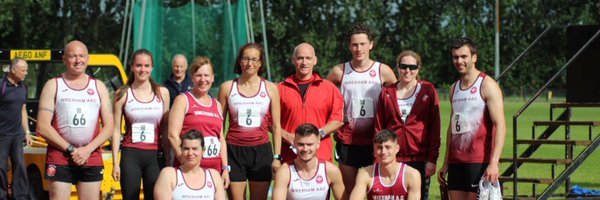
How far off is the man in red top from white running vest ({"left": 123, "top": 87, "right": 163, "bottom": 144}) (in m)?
1.06

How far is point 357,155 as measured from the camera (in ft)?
30.1

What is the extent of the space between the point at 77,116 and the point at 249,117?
4.42 feet

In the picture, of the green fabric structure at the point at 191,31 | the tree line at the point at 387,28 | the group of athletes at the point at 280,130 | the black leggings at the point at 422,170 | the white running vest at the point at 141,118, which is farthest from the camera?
the tree line at the point at 387,28

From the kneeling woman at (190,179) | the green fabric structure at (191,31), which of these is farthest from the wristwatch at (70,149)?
the green fabric structure at (191,31)

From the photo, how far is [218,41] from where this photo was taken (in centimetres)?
2819

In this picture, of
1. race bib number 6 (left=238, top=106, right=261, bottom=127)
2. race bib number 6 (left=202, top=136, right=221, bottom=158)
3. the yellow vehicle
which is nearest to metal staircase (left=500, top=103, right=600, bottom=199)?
race bib number 6 (left=238, top=106, right=261, bottom=127)

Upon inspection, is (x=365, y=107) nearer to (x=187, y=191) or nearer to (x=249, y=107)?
(x=249, y=107)

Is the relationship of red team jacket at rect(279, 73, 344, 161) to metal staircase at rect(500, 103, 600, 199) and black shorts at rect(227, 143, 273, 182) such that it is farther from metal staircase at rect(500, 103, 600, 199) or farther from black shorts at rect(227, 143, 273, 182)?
metal staircase at rect(500, 103, 600, 199)

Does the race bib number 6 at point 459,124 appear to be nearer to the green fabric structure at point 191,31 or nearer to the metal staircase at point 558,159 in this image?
the metal staircase at point 558,159

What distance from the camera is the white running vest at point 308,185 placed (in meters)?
8.35

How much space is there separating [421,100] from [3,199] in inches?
173

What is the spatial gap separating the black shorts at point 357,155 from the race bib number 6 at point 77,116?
84.9 inches

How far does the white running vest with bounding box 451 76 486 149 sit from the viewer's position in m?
8.29

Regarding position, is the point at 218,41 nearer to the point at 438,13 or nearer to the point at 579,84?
the point at 579,84
